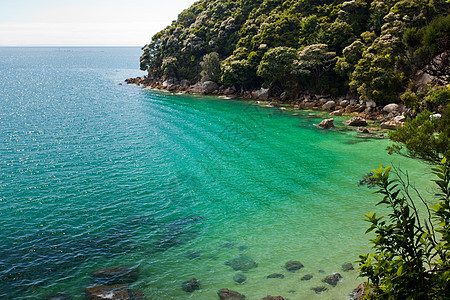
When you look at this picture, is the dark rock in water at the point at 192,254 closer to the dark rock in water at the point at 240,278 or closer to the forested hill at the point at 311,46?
the dark rock in water at the point at 240,278

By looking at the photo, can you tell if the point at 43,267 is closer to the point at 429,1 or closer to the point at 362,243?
the point at 362,243

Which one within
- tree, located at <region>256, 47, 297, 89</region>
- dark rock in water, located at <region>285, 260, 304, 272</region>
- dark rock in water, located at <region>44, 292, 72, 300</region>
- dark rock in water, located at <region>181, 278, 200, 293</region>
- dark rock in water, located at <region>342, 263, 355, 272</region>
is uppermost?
tree, located at <region>256, 47, 297, 89</region>

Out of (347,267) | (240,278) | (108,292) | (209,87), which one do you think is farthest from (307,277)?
(209,87)

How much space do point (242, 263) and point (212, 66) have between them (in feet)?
284

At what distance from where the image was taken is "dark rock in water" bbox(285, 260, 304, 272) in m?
20.3

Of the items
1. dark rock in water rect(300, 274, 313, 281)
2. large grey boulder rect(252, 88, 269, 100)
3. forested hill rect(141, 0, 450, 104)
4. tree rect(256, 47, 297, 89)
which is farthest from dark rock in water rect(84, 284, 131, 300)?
large grey boulder rect(252, 88, 269, 100)

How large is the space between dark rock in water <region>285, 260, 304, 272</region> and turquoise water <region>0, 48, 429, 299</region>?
39cm

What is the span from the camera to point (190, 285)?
19.0m

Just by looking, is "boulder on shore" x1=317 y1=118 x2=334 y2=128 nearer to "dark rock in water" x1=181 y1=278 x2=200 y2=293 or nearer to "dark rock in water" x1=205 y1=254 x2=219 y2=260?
"dark rock in water" x1=205 y1=254 x2=219 y2=260

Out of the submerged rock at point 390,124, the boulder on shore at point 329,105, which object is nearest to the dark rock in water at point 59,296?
the submerged rock at point 390,124

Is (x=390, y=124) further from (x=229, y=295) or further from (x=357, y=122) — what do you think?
(x=229, y=295)

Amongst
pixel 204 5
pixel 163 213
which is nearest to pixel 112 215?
pixel 163 213

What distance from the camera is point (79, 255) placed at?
21.9 m

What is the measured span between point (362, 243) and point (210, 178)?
61.9 ft
